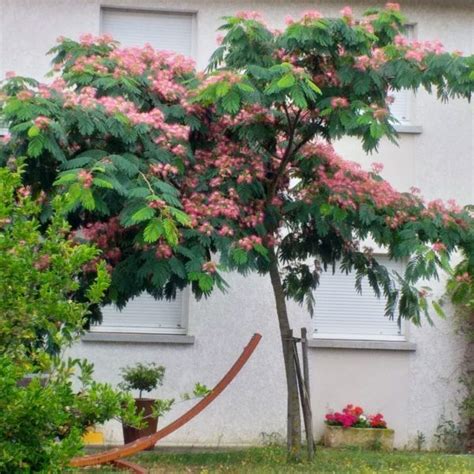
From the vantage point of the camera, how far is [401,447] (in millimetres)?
15938

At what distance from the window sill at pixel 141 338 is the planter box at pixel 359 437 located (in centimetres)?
225

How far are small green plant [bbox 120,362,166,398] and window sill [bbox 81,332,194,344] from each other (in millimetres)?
567

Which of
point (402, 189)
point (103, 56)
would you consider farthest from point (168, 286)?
point (402, 189)

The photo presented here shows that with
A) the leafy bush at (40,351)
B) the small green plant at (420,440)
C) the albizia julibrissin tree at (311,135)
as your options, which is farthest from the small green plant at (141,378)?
the leafy bush at (40,351)

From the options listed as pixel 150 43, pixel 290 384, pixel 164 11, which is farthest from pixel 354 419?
pixel 164 11

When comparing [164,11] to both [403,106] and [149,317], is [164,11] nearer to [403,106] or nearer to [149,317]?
[403,106]

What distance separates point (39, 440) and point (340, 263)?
6725 mm

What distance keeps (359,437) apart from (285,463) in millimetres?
3388

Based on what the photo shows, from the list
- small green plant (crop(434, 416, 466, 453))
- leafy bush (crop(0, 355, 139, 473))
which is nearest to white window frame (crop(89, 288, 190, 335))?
small green plant (crop(434, 416, 466, 453))

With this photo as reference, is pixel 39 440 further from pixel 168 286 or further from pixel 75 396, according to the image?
pixel 168 286

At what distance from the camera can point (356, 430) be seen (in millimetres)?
15422

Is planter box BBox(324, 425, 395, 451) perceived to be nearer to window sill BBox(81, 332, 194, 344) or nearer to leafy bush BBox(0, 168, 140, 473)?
window sill BBox(81, 332, 194, 344)

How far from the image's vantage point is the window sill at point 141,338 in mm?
15617

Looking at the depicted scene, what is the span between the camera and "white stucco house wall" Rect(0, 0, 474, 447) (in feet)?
51.5
